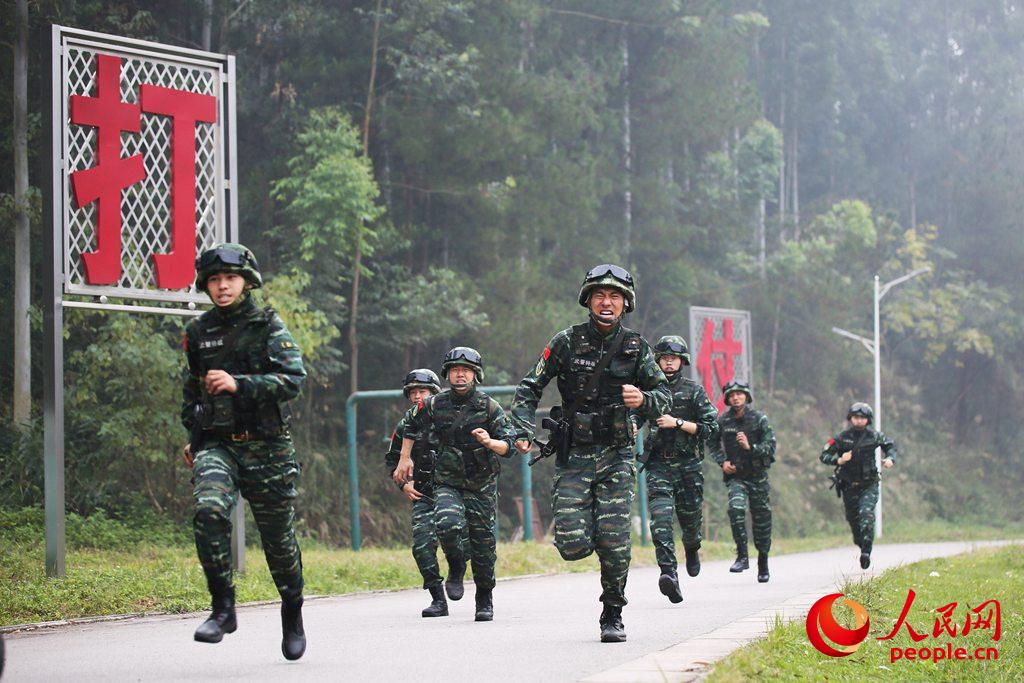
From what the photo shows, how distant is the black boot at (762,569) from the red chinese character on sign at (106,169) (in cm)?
703

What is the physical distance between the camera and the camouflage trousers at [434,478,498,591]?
11.2 metres

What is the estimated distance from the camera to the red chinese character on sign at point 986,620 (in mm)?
9914

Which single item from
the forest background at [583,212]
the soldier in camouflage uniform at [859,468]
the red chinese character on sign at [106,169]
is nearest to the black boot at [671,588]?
the red chinese character on sign at [106,169]

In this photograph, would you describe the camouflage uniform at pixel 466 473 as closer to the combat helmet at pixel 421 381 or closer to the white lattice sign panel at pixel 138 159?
the combat helmet at pixel 421 381

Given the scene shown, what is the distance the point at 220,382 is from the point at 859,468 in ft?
40.3

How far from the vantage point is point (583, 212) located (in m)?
40.0

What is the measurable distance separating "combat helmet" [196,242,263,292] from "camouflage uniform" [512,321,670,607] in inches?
79.6

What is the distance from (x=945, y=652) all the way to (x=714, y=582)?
274 inches

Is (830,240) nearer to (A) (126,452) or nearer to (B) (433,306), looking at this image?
(B) (433,306)

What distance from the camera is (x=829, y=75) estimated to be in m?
63.3

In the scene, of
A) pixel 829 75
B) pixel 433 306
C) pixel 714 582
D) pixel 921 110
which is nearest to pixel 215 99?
pixel 714 582

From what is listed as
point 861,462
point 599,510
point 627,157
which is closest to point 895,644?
point 599,510

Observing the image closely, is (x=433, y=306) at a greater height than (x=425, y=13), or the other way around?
(x=425, y=13)

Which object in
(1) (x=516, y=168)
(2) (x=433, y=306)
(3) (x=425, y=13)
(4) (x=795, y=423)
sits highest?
(3) (x=425, y=13)
